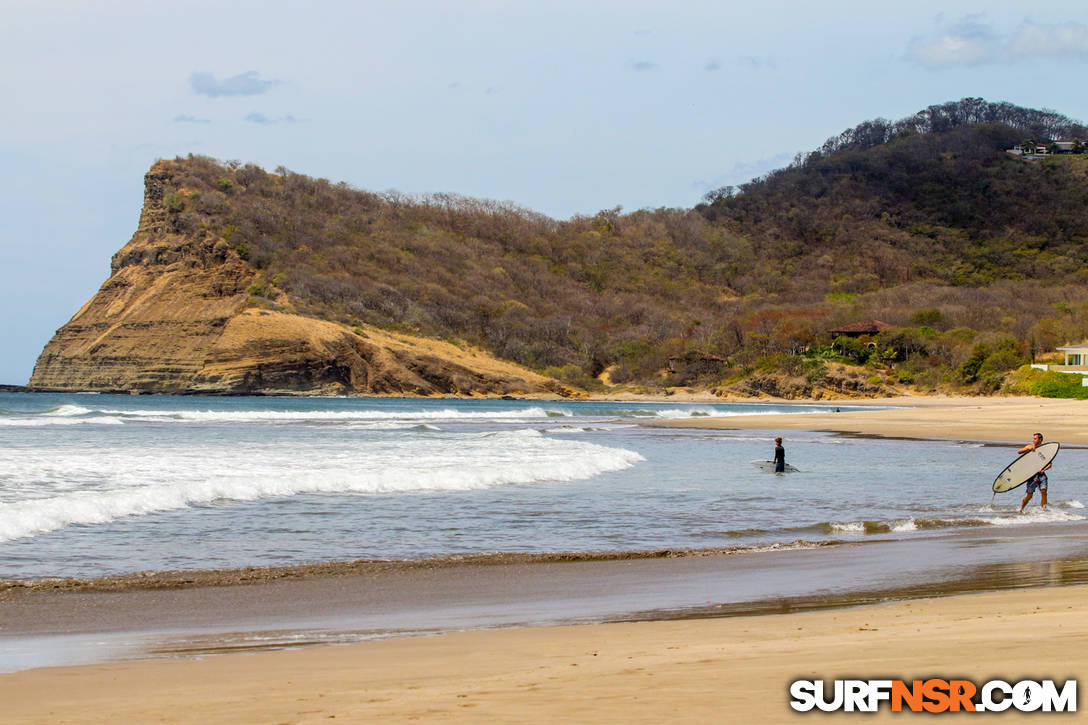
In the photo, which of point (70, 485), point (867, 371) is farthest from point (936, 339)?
point (70, 485)

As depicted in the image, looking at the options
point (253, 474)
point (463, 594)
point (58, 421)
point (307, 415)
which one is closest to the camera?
point (463, 594)

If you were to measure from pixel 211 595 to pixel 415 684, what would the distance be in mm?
4285

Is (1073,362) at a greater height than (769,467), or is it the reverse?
(1073,362)

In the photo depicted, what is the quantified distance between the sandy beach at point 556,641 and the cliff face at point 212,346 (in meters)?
78.5

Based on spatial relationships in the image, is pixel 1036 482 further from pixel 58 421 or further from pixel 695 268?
pixel 695 268

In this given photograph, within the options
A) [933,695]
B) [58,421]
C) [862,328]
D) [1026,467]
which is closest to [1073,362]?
[862,328]

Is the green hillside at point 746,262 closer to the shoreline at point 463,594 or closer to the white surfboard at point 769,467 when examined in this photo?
the white surfboard at point 769,467

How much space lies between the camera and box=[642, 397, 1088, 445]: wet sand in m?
36.5

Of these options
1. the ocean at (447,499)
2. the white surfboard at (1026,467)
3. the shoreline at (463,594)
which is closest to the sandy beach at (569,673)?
the shoreline at (463,594)

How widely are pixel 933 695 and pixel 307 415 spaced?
52.5 m

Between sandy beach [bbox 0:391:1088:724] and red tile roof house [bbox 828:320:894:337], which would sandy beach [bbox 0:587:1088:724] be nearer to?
sandy beach [bbox 0:391:1088:724]

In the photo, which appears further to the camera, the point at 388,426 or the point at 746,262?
the point at 746,262

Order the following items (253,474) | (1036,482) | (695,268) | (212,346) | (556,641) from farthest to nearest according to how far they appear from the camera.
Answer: (695,268), (212,346), (253,474), (1036,482), (556,641)

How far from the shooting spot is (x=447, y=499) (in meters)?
16.6
